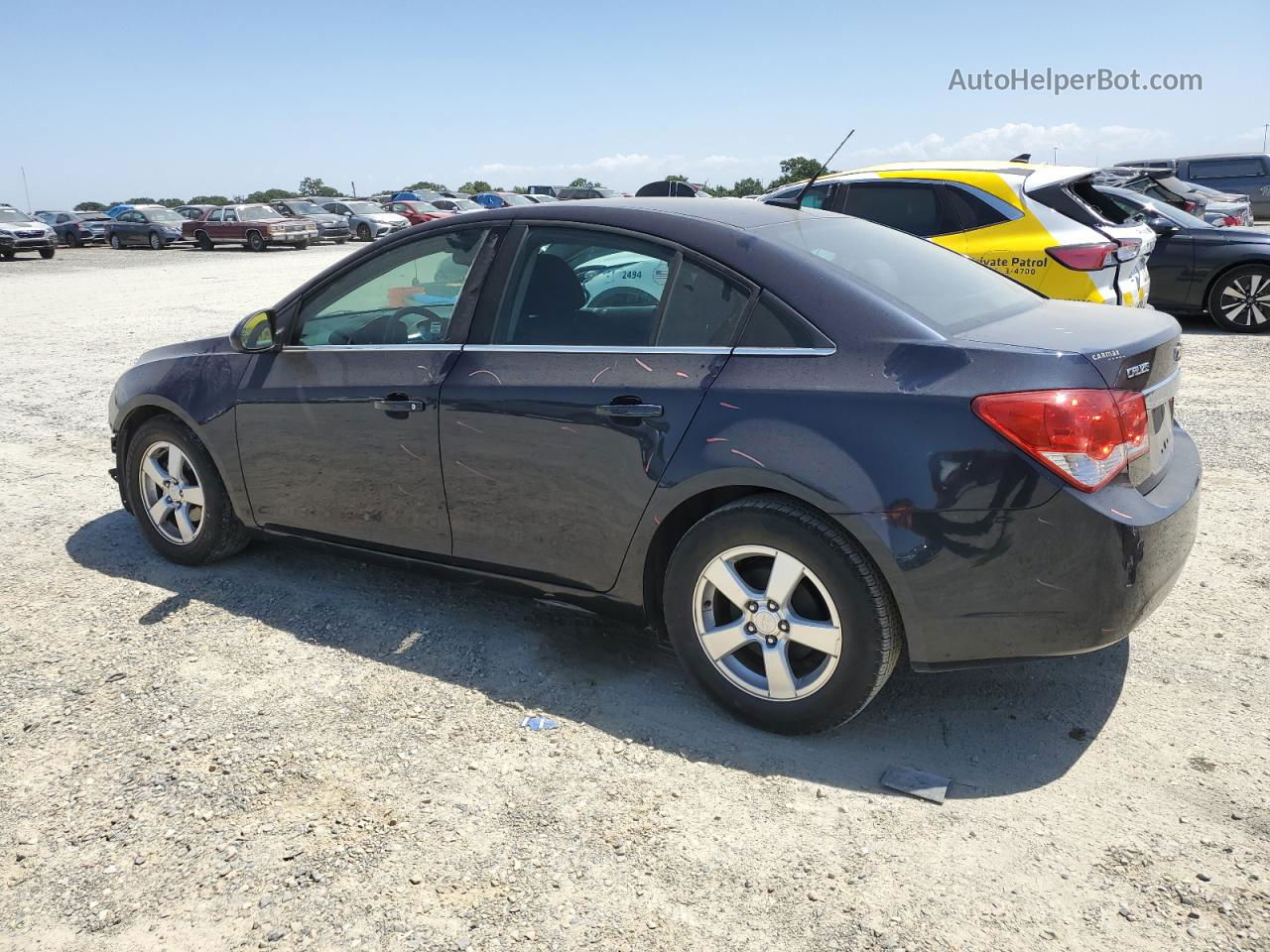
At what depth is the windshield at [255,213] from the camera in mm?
33312

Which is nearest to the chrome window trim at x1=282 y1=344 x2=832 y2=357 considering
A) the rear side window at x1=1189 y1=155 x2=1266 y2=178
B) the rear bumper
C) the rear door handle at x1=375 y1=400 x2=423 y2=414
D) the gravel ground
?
the rear door handle at x1=375 y1=400 x2=423 y2=414

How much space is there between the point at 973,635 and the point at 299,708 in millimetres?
2249

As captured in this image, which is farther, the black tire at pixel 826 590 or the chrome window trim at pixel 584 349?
the chrome window trim at pixel 584 349

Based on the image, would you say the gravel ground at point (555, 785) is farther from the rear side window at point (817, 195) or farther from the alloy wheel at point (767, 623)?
the rear side window at point (817, 195)

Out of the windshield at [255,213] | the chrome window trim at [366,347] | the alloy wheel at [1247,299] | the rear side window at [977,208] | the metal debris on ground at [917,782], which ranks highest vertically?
the windshield at [255,213]

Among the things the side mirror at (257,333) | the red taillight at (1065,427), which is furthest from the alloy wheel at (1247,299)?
the side mirror at (257,333)

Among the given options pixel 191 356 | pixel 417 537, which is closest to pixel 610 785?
pixel 417 537

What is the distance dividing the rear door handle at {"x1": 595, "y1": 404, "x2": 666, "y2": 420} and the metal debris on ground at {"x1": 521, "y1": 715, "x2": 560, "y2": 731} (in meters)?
1.04

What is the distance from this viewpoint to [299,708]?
3543 millimetres

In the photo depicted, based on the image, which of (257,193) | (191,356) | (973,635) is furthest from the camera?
(257,193)

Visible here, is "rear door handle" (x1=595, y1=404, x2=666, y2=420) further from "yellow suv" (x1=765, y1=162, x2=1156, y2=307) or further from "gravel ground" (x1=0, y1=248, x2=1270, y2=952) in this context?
"yellow suv" (x1=765, y1=162, x2=1156, y2=307)

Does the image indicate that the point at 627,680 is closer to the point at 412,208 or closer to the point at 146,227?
the point at 146,227

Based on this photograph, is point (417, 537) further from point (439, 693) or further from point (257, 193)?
point (257, 193)

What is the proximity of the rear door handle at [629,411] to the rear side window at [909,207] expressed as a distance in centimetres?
524
